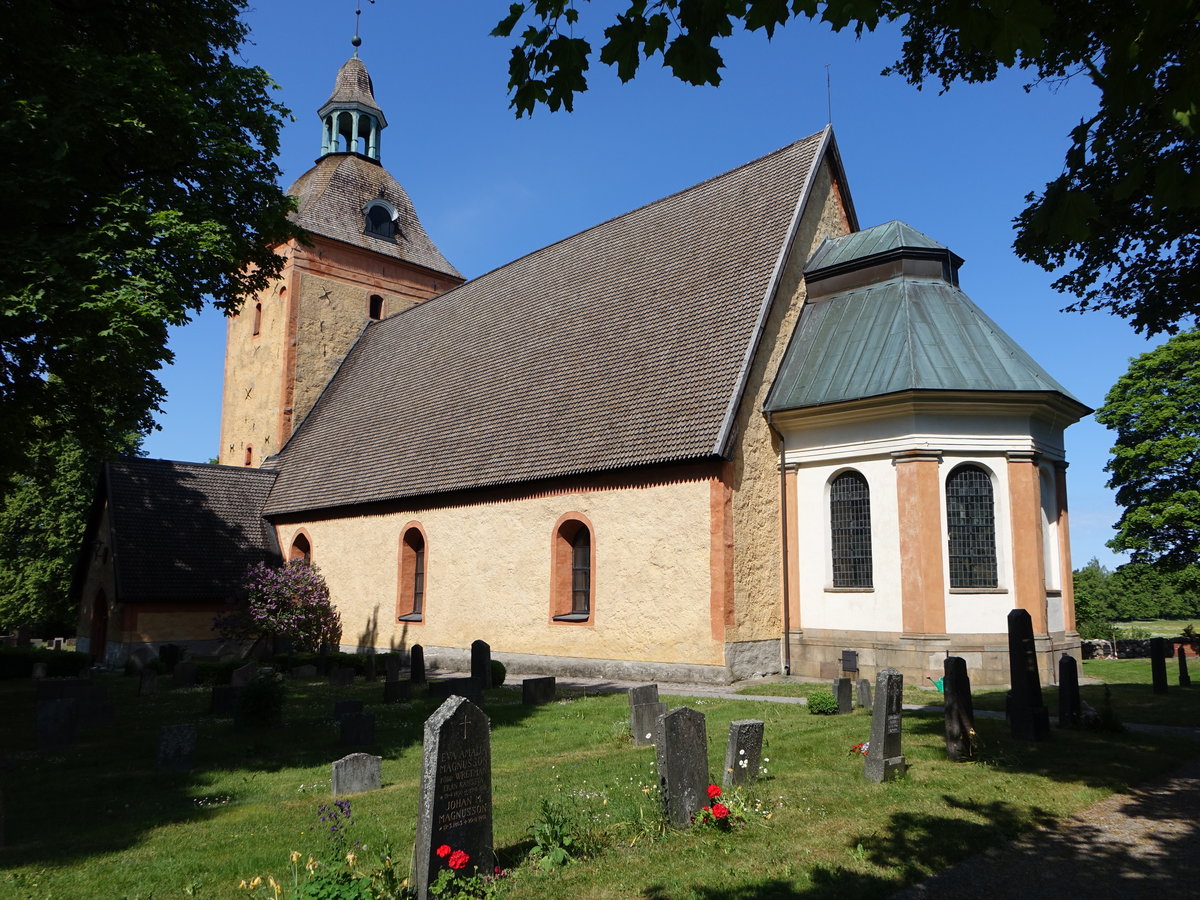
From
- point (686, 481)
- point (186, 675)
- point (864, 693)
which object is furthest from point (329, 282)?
point (864, 693)

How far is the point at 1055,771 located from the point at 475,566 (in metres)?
14.3

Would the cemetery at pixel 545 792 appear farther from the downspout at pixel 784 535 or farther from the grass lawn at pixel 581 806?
the downspout at pixel 784 535

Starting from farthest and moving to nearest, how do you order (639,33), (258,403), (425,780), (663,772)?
(258,403) < (663,772) < (425,780) < (639,33)

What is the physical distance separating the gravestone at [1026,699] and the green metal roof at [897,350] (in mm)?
6434

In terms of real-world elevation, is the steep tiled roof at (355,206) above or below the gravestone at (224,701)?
above

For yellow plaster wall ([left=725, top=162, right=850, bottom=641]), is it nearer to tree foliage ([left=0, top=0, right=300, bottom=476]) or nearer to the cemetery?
the cemetery

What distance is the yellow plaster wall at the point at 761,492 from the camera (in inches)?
642

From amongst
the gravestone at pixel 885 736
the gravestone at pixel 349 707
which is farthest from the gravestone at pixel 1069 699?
the gravestone at pixel 349 707

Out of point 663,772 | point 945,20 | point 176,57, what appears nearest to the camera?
point 945,20

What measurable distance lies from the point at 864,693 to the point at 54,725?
36.5 ft

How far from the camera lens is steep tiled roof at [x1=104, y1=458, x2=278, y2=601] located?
77.8 feet

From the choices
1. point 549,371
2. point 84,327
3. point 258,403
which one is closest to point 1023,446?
point 549,371

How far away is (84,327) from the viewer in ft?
34.1

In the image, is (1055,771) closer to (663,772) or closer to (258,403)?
(663,772)
